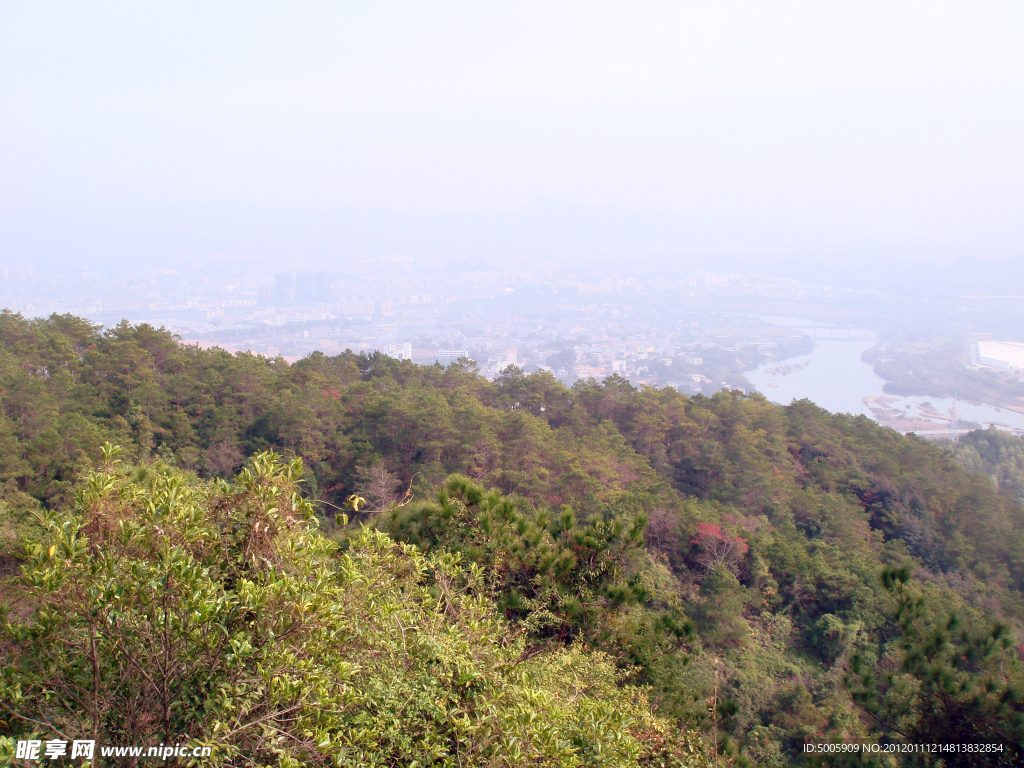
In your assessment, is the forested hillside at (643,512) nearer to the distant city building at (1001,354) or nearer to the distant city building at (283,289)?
the distant city building at (1001,354)

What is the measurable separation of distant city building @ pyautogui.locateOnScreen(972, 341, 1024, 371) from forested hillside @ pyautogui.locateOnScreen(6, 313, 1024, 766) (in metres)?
37.0

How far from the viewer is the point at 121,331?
43.8ft

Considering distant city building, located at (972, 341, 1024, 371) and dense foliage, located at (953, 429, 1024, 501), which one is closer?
dense foliage, located at (953, 429, 1024, 501)

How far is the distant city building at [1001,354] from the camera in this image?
136 feet

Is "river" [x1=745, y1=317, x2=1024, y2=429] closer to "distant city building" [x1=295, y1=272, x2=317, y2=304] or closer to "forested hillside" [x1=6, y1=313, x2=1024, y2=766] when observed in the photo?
"forested hillside" [x1=6, y1=313, x2=1024, y2=766]

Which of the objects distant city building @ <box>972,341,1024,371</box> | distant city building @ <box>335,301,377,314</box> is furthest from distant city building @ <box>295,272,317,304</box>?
distant city building @ <box>972,341,1024,371</box>

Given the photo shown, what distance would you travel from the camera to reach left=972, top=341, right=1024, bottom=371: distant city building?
4159 cm

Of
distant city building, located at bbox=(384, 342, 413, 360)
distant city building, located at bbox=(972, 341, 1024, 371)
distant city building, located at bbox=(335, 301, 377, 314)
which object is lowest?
distant city building, located at bbox=(384, 342, 413, 360)

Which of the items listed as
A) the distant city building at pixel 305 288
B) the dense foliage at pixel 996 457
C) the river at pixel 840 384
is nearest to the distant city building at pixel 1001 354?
the river at pixel 840 384

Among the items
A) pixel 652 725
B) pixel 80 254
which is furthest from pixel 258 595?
pixel 80 254

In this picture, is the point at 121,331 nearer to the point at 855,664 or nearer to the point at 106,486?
the point at 106,486

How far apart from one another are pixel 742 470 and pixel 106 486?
13.8 m

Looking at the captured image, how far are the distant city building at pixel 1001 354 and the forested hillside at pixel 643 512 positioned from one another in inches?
1459

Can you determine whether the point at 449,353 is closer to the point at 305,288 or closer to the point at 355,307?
the point at 355,307
